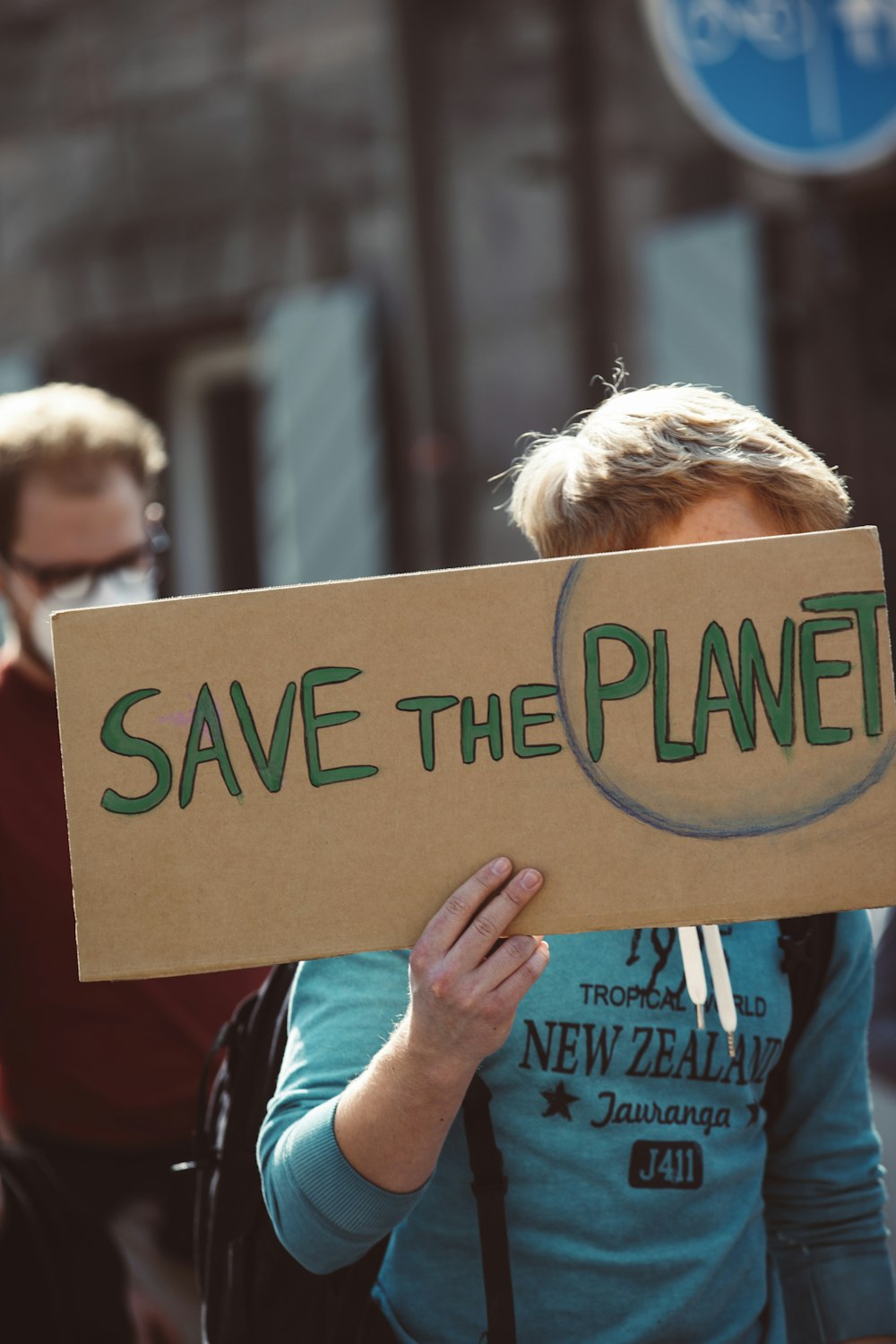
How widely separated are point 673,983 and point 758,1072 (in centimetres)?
14

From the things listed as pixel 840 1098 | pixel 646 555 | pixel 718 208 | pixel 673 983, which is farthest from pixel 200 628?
pixel 718 208

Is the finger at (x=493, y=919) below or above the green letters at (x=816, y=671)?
below

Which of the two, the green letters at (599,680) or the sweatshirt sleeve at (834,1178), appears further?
the sweatshirt sleeve at (834,1178)

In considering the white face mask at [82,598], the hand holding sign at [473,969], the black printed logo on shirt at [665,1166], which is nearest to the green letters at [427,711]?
the hand holding sign at [473,969]

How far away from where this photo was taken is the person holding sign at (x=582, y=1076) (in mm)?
1259

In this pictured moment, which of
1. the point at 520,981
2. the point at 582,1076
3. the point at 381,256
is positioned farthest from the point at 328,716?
the point at 381,256

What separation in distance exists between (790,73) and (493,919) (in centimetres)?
362

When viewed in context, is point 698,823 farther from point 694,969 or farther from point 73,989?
point 73,989

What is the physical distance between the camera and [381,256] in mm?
6316

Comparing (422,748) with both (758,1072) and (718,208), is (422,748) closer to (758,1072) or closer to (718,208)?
(758,1072)

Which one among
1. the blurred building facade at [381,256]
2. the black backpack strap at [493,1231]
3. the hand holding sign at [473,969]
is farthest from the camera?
the blurred building facade at [381,256]

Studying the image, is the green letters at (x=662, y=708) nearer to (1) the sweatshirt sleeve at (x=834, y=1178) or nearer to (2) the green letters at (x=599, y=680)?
(2) the green letters at (x=599, y=680)

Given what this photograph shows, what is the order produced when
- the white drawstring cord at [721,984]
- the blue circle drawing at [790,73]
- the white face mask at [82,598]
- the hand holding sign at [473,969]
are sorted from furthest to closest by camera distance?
the blue circle drawing at [790,73]
the white face mask at [82,598]
the white drawstring cord at [721,984]
the hand holding sign at [473,969]

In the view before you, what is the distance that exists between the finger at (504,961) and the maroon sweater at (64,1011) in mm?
1039
